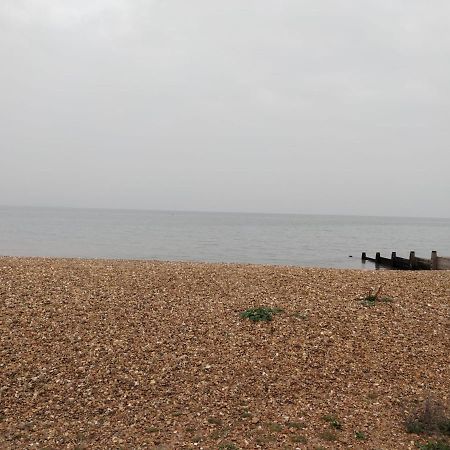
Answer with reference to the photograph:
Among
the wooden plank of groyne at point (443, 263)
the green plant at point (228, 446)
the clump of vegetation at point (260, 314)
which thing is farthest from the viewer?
the wooden plank of groyne at point (443, 263)

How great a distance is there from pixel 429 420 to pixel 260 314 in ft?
14.7

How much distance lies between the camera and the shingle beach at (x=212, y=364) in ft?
20.7

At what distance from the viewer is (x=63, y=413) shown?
6.71 meters

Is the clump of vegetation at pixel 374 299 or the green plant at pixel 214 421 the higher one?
the clump of vegetation at pixel 374 299

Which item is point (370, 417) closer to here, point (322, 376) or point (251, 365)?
point (322, 376)

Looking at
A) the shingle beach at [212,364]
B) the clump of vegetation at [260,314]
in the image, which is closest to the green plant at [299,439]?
the shingle beach at [212,364]

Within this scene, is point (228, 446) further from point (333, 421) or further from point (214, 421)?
point (333, 421)

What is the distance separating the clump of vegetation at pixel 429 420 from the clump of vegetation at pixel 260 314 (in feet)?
13.0

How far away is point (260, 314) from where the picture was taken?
1031 centimetres

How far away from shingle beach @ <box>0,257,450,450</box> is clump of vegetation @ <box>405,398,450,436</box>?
0.19 meters

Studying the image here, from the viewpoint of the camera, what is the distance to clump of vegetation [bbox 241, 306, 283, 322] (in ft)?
33.2

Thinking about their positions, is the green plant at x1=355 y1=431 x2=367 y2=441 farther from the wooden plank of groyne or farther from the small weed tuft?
the wooden plank of groyne

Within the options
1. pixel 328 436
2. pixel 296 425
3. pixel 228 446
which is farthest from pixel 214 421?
pixel 328 436

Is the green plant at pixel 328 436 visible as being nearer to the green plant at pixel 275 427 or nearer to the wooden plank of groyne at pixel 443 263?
the green plant at pixel 275 427
